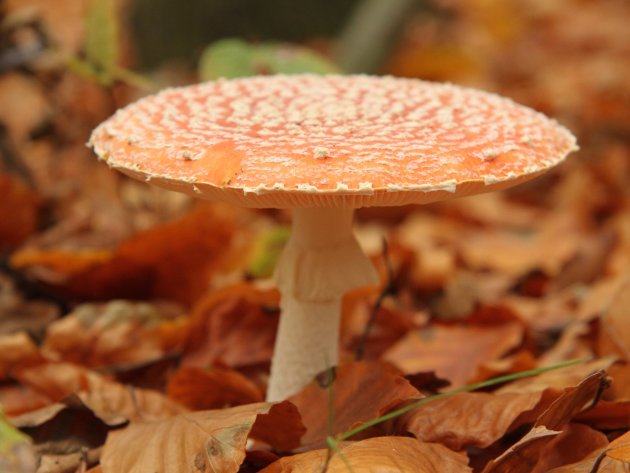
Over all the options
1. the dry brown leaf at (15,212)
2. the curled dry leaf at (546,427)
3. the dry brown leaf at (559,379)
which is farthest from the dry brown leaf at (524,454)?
the dry brown leaf at (15,212)

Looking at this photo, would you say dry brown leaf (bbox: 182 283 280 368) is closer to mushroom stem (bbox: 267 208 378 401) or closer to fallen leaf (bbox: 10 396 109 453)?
mushroom stem (bbox: 267 208 378 401)

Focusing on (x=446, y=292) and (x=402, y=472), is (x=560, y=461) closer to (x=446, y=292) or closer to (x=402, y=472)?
(x=402, y=472)

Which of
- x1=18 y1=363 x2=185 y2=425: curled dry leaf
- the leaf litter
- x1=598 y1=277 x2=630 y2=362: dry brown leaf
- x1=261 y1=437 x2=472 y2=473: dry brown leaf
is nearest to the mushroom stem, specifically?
the leaf litter

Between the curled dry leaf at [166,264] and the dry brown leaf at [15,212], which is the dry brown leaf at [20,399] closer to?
the curled dry leaf at [166,264]

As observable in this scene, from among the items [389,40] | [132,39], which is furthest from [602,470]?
[132,39]

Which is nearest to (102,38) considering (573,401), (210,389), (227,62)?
(227,62)

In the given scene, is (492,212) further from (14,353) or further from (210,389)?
(14,353)
